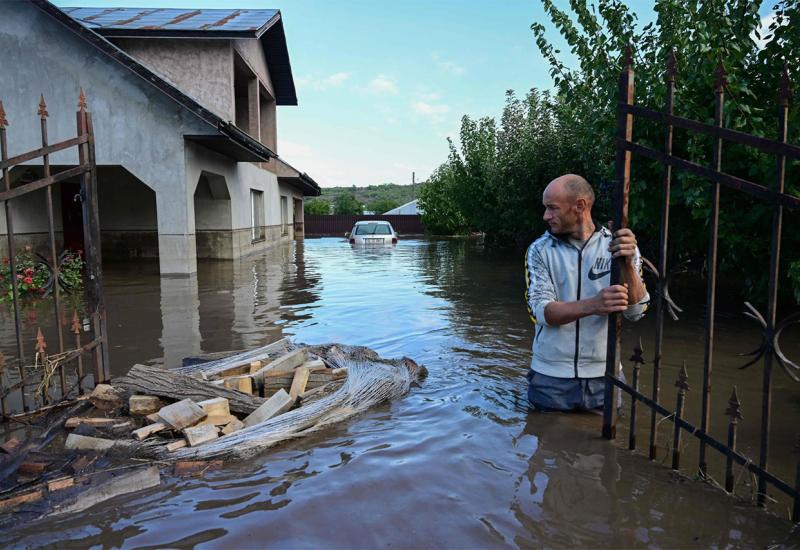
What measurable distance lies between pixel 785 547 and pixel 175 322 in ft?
25.1

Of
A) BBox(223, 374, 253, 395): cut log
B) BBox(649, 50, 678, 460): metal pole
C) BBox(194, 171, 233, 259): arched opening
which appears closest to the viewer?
BBox(649, 50, 678, 460): metal pole

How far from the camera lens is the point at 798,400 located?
16.2ft

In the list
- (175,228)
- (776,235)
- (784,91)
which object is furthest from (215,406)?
(175,228)

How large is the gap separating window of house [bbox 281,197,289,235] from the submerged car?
487 centimetres

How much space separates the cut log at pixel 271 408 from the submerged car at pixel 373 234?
2064 cm

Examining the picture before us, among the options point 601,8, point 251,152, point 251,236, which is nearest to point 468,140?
point 251,236

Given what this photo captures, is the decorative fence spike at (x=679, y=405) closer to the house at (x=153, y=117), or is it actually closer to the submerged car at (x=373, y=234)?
the house at (x=153, y=117)

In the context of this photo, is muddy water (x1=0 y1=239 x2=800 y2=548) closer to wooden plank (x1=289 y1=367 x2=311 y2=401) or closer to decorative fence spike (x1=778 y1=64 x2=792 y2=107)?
wooden plank (x1=289 y1=367 x2=311 y2=401)

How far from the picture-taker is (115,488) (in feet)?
10.3

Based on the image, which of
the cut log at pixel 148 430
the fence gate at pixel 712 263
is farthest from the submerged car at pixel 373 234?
the fence gate at pixel 712 263

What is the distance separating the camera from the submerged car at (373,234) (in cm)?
2481

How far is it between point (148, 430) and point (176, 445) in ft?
0.86

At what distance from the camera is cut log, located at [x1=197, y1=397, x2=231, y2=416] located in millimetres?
4012

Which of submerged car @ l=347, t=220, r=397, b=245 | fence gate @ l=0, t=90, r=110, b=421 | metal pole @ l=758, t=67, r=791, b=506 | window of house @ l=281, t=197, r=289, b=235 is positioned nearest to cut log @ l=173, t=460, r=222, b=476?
fence gate @ l=0, t=90, r=110, b=421
